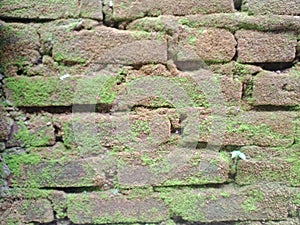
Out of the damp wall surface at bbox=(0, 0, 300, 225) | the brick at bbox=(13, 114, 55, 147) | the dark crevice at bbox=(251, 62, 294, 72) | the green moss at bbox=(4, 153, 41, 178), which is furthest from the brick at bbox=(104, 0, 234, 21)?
the green moss at bbox=(4, 153, 41, 178)

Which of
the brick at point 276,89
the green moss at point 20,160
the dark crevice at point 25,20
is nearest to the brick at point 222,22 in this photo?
the brick at point 276,89

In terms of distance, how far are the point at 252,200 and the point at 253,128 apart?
22cm

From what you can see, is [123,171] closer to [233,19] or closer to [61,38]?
[61,38]

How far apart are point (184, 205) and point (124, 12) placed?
0.59 metres

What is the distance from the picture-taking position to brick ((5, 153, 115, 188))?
87cm

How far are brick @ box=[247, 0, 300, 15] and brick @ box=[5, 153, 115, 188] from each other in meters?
0.60

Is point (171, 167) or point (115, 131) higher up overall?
point (115, 131)

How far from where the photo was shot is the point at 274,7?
2.77 ft

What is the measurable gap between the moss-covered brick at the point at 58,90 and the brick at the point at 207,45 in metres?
0.22

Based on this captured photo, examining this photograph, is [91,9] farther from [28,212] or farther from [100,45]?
[28,212]

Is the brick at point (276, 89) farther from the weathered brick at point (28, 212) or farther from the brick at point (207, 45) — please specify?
the weathered brick at point (28, 212)

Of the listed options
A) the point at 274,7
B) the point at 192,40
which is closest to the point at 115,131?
the point at 192,40

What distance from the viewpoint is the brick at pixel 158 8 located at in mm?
827

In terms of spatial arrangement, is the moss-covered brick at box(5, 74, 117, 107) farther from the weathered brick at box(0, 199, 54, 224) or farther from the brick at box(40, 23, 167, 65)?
the weathered brick at box(0, 199, 54, 224)
